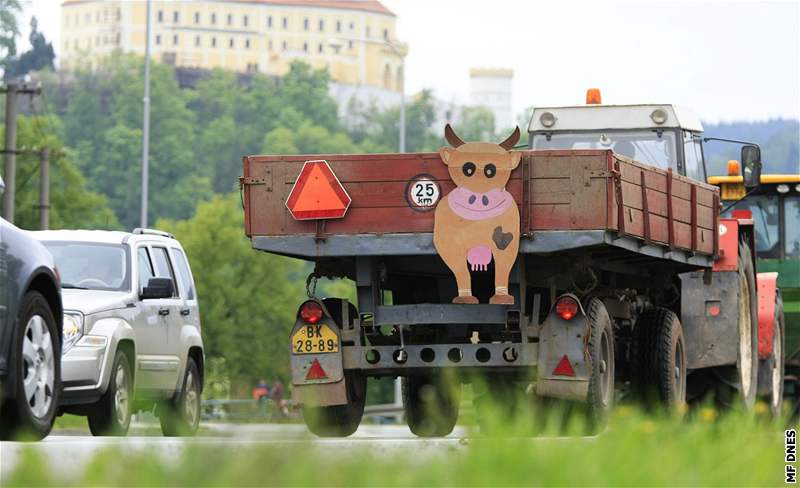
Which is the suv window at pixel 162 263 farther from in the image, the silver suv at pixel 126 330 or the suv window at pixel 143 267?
the suv window at pixel 143 267

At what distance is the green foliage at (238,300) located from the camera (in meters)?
93.6

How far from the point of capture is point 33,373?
10.8 m

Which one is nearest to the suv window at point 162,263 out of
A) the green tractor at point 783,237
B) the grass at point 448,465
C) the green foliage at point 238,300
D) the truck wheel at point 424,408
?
the truck wheel at point 424,408

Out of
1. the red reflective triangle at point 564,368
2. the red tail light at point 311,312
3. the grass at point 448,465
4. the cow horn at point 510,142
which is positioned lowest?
the red reflective triangle at point 564,368

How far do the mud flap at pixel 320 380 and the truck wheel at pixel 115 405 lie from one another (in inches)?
60.3

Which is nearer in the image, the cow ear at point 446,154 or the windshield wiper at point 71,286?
the cow ear at point 446,154

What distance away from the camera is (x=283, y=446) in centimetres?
647

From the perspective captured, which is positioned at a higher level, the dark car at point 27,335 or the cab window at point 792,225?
the cab window at point 792,225

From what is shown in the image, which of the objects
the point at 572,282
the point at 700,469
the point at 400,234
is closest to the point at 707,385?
the point at 572,282

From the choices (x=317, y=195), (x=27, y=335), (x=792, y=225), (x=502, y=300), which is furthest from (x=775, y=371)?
(x=27, y=335)

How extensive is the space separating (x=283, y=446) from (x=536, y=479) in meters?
0.81

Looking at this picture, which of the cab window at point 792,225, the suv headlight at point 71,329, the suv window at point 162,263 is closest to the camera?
the suv headlight at point 71,329

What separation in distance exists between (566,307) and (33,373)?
419 centimetres

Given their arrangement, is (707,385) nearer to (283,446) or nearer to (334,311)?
(334,311)
